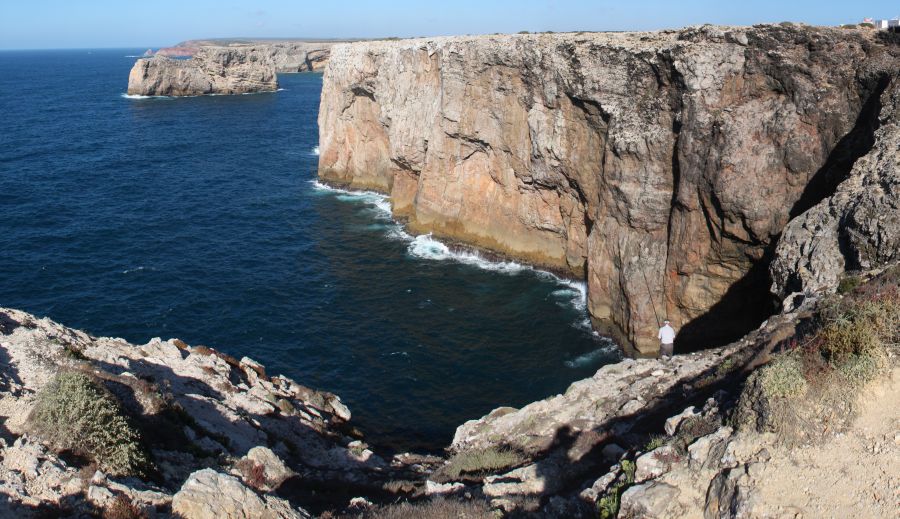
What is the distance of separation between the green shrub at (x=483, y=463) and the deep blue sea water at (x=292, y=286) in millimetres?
8459

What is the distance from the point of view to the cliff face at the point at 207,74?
14012 centimetres

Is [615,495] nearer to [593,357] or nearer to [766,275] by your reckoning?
[593,357]

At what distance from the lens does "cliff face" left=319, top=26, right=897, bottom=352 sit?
3234 centimetres

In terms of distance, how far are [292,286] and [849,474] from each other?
40662 mm

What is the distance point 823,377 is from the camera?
14.9 metres

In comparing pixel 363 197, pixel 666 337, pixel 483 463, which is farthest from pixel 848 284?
pixel 363 197

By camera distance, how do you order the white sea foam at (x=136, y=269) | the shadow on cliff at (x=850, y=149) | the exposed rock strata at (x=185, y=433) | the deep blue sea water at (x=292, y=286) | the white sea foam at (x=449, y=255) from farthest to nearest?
the white sea foam at (x=449, y=255)
the white sea foam at (x=136, y=269)
the deep blue sea water at (x=292, y=286)
the shadow on cliff at (x=850, y=149)
the exposed rock strata at (x=185, y=433)

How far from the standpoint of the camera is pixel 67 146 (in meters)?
88.0

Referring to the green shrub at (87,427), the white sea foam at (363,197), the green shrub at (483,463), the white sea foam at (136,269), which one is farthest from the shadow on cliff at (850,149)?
the white sea foam at (136,269)

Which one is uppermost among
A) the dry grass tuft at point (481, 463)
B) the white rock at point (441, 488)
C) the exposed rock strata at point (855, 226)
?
the exposed rock strata at point (855, 226)

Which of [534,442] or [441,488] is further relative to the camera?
[534,442]

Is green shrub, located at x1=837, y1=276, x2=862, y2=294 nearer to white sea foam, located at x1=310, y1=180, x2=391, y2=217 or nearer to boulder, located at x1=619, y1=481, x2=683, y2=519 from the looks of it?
boulder, located at x1=619, y1=481, x2=683, y2=519

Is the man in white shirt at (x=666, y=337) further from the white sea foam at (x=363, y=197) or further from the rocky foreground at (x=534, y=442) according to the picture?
the white sea foam at (x=363, y=197)

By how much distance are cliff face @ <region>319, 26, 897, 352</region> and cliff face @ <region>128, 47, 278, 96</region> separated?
349 ft
